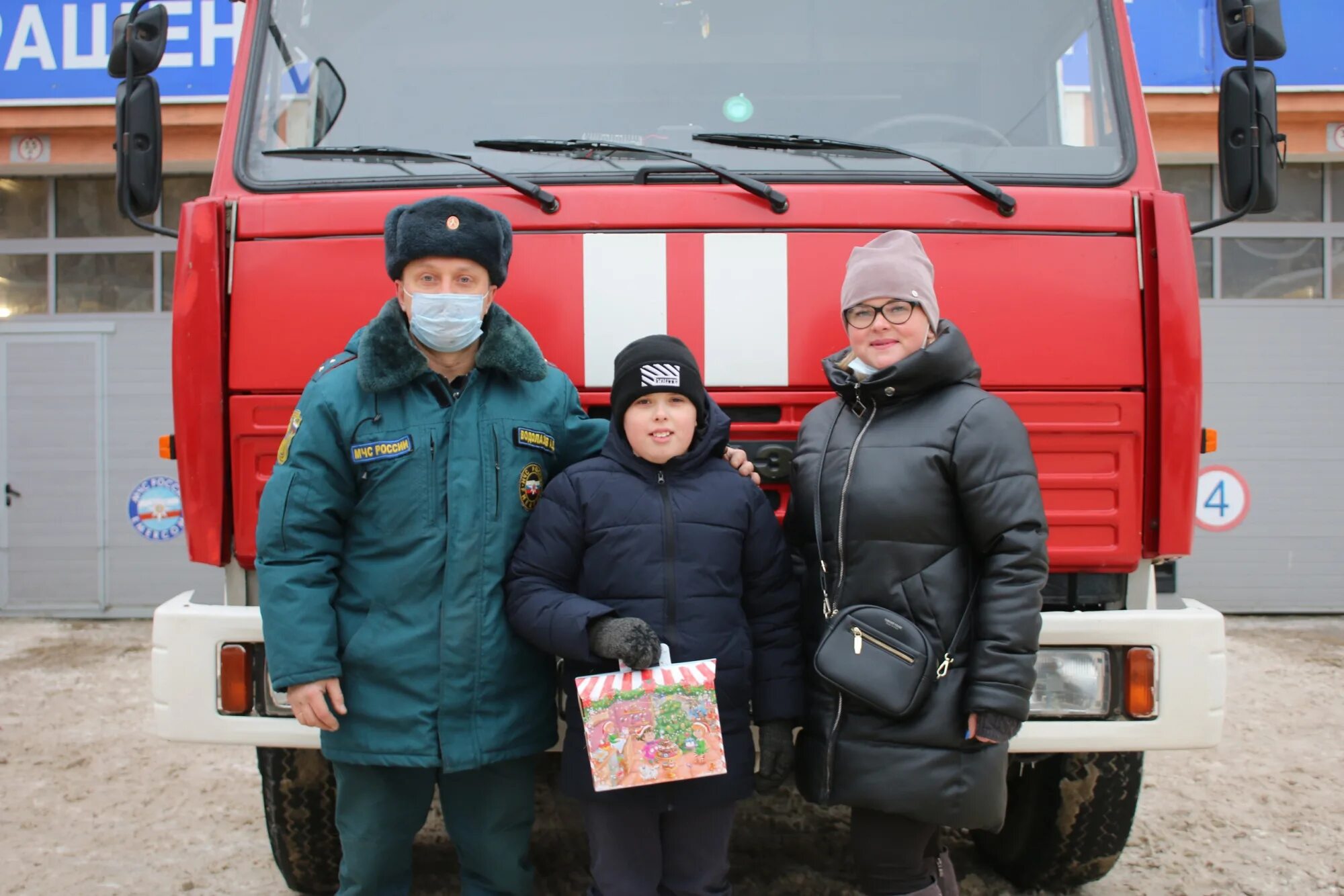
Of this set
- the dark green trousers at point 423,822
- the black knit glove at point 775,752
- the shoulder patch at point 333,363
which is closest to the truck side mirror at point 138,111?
the shoulder patch at point 333,363

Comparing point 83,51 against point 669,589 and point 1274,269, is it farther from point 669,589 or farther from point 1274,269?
point 1274,269

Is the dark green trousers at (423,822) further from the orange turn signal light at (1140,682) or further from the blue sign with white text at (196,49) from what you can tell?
the blue sign with white text at (196,49)

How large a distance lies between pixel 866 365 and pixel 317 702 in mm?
1306

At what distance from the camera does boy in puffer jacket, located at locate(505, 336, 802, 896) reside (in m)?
2.17

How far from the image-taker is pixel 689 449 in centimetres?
228

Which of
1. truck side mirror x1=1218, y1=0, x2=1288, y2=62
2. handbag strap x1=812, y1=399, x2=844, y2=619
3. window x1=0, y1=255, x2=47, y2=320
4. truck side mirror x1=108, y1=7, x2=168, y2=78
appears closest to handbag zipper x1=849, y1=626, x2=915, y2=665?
handbag strap x1=812, y1=399, x2=844, y2=619

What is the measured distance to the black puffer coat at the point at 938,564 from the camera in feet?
6.66

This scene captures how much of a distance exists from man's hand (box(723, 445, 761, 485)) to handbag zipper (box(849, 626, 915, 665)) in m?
0.43

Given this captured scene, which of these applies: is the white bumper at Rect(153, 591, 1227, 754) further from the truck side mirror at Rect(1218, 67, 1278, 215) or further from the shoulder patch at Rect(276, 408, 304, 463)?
the truck side mirror at Rect(1218, 67, 1278, 215)

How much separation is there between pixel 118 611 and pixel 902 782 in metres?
6.98

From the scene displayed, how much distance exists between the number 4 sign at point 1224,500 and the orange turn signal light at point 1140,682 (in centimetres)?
585

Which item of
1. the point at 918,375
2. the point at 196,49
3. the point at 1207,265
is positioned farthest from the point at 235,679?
the point at 1207,265

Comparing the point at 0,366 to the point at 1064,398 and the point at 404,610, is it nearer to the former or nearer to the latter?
the point at 404,610

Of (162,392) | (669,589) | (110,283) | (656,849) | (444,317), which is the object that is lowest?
(656,849)
